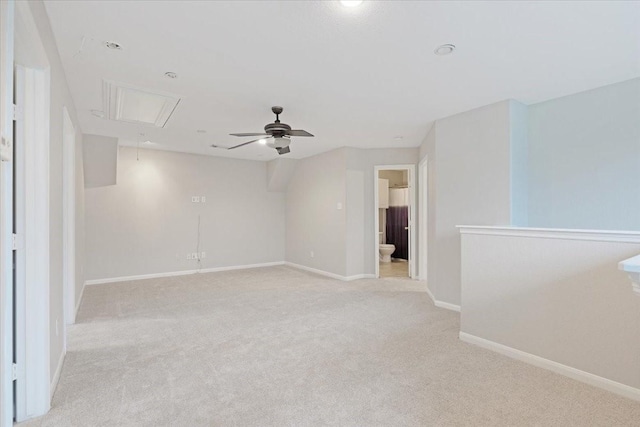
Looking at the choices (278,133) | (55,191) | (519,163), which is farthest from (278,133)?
(519,163)

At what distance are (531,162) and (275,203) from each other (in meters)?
5.45

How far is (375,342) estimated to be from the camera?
3.07 m

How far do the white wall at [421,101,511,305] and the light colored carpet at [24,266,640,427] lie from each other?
633 mm

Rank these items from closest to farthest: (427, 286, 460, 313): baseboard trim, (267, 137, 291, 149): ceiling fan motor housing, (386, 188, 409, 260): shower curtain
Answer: (267, 137, 291, 149): ceiling fan motor housing, (427, 286, 460, 313): baseboard trim, (386, 188, 409, 260): shower curtain

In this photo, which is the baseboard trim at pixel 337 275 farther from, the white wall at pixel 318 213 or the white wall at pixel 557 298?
the white wall at pixel 557 298

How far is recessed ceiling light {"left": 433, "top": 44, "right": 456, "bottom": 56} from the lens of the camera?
2436 millimetres

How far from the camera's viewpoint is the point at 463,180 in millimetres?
3932

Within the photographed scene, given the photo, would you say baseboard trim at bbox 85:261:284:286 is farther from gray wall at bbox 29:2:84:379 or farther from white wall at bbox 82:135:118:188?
gray wall at bbox 29:2:84:379

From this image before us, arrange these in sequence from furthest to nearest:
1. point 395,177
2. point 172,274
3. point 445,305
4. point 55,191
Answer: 1. point 395,177
2. point 172,274
3. point 445,305
4. point 55,191

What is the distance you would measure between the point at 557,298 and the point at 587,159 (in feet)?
5.68

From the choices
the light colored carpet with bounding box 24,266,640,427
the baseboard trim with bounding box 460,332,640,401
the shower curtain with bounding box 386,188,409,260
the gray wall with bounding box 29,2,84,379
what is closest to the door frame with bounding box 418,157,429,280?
the light colored carpet with bounding box 24,266,640,427

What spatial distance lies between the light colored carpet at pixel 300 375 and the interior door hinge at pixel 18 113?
6.05ft

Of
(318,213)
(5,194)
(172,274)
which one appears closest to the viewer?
(5,194)

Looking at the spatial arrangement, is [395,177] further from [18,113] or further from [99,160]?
[18,113]
